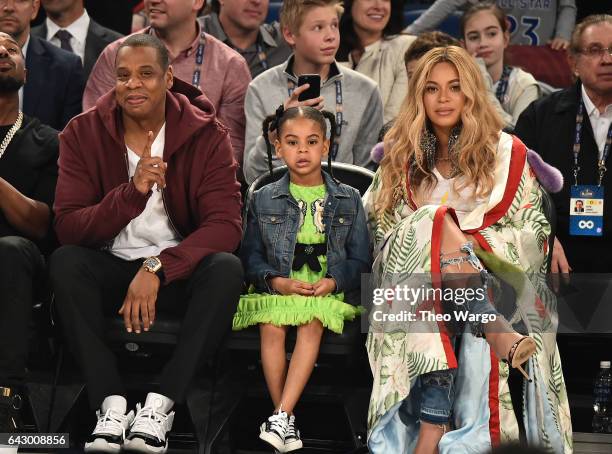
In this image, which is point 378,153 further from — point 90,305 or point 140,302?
point 90,305

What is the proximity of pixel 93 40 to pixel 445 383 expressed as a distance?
3.08 meters

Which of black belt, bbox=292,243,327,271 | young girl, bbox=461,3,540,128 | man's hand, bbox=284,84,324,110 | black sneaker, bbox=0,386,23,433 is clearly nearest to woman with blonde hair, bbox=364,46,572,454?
black belt, bbox=292,243,327,271

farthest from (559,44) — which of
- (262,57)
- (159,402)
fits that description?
(159,402)

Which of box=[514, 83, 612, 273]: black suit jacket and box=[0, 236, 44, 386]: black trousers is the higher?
box=[514, 83, 612, 273]: black suit jacket

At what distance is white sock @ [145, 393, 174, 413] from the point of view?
3.90 metres

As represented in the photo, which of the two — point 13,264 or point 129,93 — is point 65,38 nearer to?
point 129,93

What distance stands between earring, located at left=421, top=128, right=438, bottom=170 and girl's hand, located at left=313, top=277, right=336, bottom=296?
624mm

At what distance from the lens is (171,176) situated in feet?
14.4

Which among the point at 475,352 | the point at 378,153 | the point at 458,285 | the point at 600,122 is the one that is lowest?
the point at 475,352

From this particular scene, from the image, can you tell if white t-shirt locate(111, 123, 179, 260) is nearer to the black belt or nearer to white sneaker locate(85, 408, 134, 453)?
the black belt

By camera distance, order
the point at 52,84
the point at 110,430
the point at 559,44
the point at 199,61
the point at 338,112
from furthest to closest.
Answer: the point at 559,44 < the point at 199,61 < the point at 52,84 < the point at 338,112 < the point at 110,430

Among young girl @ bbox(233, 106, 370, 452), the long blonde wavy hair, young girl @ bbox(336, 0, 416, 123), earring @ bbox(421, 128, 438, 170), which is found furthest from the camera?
Result: young girl @ bbox(336, 0, 416, 123)

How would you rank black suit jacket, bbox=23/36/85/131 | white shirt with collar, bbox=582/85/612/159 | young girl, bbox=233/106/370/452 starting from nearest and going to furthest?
1. young girl, bbox=233/106/370/452
2. white shirt with collar, bbox=582/85/612/159
3. black suit jacket, bbox=23/36/85/131

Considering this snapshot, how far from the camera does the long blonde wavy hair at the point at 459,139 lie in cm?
436
